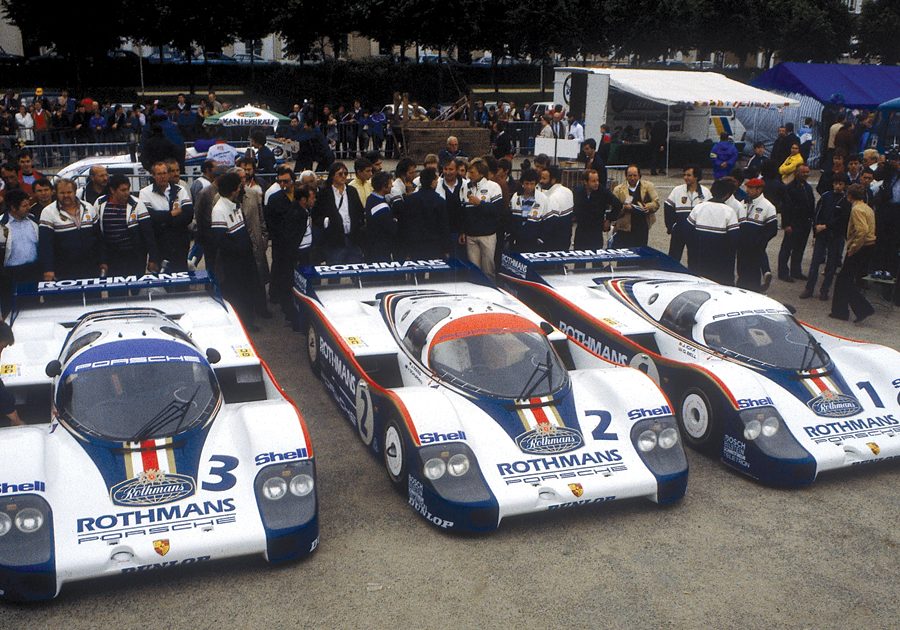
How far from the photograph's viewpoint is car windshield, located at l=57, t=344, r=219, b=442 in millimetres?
6389

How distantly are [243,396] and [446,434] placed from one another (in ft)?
6.82

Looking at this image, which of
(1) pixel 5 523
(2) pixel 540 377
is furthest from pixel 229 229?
(1) pixel 5 523

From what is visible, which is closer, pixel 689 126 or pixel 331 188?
pixel 331 188

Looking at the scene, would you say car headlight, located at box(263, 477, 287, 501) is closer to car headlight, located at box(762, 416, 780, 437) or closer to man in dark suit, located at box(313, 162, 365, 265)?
car headlight, located at box(762, 416, 780, 437)

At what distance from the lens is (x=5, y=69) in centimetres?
4572

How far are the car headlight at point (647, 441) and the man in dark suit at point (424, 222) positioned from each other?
480 cm

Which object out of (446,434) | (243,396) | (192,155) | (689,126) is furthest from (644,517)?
(689,126)

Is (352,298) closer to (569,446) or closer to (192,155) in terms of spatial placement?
(569,446)

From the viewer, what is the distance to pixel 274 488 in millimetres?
6113

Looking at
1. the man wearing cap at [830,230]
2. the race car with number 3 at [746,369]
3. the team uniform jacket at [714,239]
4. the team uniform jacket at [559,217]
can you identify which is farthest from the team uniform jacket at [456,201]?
the man wearing cap at [830,230]

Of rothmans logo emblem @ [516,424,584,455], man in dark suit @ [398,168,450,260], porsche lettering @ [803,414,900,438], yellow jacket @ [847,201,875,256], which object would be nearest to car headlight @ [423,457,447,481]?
rothmans logo emblem @ [516,424,584,455]

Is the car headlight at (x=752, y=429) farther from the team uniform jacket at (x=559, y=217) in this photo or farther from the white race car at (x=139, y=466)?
the team uniform jacket at (x=559, y=217)

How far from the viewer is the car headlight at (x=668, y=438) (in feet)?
23.1

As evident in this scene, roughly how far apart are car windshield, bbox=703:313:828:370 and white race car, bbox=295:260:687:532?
115 cm
